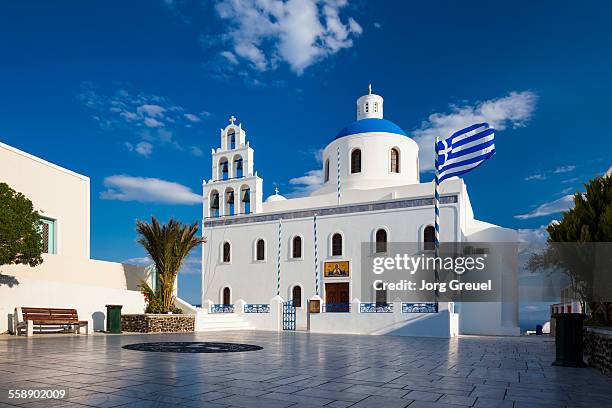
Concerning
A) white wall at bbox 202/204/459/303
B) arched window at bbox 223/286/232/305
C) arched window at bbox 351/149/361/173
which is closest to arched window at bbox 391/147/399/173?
arched window at bbox 351/149/361/173

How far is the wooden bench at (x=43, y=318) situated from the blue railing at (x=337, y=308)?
9166 millimetres

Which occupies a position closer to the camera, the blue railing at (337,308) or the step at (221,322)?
the step at (221,322)

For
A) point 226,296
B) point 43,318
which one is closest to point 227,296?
point 226,296

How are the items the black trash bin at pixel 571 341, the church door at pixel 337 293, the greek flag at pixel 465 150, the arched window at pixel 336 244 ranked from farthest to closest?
the arched window at pixel 336 244 → the church door at pixel 337 293 → the greek flag at pixel 465 150 → the black trash bin at pixel 571 341

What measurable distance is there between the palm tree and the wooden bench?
3948 mm

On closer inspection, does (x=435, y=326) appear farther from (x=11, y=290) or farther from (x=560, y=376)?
(x=11, y=290)

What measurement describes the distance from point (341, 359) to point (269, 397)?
414 cm

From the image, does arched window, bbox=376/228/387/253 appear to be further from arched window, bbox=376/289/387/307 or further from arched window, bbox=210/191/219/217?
arched window, bbox=210/191/219/217

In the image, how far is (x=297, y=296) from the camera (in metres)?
25.4

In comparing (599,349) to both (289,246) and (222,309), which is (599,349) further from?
(289,246)

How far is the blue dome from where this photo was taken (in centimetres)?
2825

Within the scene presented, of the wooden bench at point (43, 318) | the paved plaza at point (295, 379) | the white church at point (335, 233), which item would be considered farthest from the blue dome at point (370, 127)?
the paved plaza at point (295, 379)

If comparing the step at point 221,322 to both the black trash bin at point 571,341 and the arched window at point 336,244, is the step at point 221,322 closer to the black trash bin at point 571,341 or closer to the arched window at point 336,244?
the arched window at point 336,244

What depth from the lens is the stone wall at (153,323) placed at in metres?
17.5
